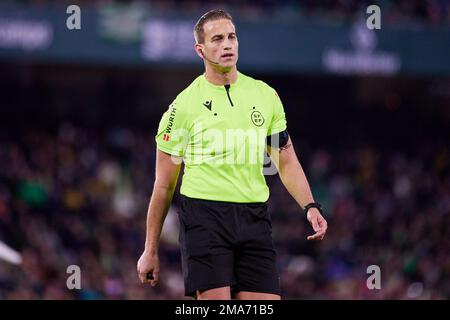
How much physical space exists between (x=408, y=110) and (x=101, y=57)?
24.0 feet

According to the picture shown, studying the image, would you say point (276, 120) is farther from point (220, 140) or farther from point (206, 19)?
point (206, 19)

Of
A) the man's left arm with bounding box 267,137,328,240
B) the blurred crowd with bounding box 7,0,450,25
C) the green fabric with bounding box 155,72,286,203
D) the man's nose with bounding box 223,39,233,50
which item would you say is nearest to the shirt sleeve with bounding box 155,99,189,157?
the green fabric with bounding box 155,72,286,203

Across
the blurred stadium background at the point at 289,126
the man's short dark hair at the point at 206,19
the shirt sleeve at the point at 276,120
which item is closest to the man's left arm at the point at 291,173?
the shirt sleeve at the point at 276,120

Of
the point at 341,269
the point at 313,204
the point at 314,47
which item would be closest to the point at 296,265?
the point at 341,269

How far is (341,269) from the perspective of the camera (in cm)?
1783

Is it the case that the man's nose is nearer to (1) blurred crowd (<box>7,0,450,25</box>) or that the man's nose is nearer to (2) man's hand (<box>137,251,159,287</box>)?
(2) man's hand (<box>137,251,159,287</box>)

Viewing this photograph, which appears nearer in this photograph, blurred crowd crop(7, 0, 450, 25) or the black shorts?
the black shorts

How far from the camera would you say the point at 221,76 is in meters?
6.56

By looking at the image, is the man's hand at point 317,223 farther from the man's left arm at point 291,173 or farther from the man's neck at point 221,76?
the man's neck at point 221,76

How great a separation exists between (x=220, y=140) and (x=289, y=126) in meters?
16.3

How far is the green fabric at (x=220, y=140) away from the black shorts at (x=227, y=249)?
0.29ft

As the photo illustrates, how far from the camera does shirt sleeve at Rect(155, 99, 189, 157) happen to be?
645 centimetres

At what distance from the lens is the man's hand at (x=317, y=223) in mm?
6309

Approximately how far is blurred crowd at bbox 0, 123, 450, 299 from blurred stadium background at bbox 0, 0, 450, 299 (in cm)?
3
